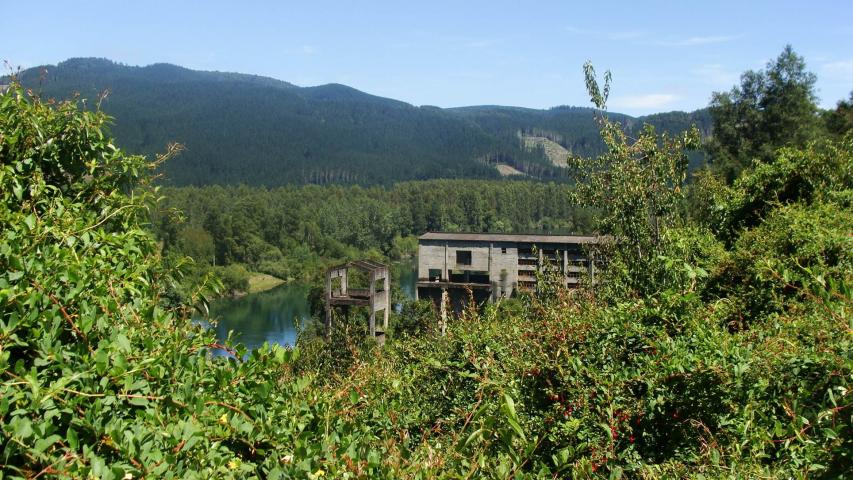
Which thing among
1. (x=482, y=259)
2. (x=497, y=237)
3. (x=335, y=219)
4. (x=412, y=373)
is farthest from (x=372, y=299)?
(x=335, y=219)

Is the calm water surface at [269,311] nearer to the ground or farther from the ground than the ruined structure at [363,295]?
nearer to the ground

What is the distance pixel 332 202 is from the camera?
15462 cm

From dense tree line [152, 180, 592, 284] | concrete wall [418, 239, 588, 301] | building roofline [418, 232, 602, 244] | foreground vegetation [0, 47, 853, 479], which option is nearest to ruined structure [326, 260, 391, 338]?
concrete wall [418, 239, 588, 301]

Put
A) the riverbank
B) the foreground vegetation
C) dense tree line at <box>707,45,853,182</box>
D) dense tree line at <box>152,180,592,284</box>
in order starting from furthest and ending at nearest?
dense tree line at <box>152,180,592,284</box> < the riverbank < dense tree line at <box>707,45,853,182</box> < the foreground vegetation

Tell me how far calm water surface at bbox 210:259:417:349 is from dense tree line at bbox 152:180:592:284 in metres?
10.3

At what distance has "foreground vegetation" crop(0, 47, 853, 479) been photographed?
3.37 m

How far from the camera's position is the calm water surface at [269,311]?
2645 inches

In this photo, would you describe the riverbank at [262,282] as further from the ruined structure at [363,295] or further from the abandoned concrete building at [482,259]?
the ruined structure at [363,295]

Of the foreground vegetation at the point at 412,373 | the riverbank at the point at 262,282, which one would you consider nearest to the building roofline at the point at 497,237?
the foreground vegetation at the point at 412,373

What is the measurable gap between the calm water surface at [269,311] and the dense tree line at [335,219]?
1030 centimetres

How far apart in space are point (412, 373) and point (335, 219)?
134 m

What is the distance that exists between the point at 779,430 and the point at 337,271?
122 ft

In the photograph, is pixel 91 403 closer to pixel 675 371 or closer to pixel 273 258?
pixel 675 371

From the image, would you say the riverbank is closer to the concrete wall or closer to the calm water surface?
the calm water surface
